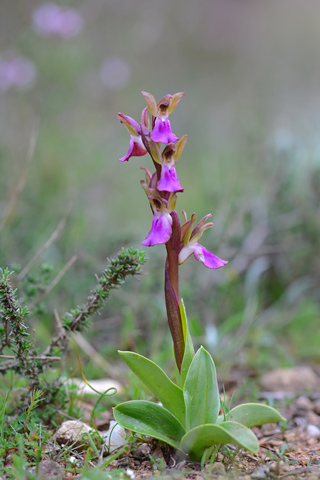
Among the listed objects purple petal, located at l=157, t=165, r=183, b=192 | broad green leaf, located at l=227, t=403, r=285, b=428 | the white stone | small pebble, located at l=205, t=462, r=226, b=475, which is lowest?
small pebble, located at l=205, t=462, r=226, b=475

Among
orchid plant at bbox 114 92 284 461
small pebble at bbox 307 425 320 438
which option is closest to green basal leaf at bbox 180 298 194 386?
orchid plant at bbox 114 92 284 461

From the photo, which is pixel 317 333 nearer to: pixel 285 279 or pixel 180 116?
pixel 285 279

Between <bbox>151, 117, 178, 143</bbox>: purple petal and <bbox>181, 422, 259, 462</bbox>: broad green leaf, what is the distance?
0.84 m

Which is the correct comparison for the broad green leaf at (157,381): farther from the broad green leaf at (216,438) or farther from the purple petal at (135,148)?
the purple petal at (135,148)

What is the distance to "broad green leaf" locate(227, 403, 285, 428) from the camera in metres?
1.44

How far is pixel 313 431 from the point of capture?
193 centimetres

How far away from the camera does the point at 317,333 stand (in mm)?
3139

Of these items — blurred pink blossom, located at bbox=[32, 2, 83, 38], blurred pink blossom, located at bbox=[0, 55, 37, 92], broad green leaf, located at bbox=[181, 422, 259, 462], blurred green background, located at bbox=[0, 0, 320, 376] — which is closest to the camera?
broad green leaf, located at bbox=[181, 422, 259, 462]

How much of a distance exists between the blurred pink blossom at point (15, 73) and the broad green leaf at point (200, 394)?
336 centimetres

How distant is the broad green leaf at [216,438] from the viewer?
132cm

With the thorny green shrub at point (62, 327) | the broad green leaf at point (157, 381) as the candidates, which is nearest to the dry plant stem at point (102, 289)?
the thorny green shrub at point (62, 327)

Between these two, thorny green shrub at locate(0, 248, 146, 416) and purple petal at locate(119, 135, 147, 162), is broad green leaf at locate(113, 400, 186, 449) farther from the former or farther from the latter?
purple petal at locate(119, 135, 147, 162)

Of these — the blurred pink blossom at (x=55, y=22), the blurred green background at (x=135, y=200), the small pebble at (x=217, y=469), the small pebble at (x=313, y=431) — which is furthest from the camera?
the blurred pink blossom at (x=55, y=22)

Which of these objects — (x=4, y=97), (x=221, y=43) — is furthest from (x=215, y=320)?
(x=221, y=43)
